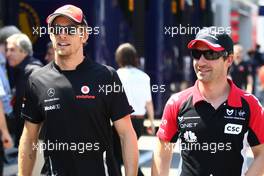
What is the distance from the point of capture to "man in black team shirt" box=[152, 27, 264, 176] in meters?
4.84

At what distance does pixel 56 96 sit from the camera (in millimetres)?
4957

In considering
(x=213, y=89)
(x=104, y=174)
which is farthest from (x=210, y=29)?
(x=104, y=174)

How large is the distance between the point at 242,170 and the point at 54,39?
4.63 feet

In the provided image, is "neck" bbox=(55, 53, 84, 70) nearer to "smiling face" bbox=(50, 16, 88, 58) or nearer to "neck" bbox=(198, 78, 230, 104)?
"smiling face" bbox=(50, 16, 88, 58)

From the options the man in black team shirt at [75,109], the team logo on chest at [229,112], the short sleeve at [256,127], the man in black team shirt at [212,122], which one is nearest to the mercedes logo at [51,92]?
the man in black team shirt at [75,109]

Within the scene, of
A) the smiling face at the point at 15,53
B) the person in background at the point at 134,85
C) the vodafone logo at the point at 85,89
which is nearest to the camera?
the vodafone logo at the point at 85,89

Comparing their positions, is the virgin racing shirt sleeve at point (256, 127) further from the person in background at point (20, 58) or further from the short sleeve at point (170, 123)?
the person in background at point (20, 58)

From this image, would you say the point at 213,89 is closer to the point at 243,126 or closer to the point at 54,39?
the point at 243,126

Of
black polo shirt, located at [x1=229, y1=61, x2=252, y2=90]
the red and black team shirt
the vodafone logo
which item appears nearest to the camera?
the red and black team shirt

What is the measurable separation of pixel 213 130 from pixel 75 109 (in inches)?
33.5

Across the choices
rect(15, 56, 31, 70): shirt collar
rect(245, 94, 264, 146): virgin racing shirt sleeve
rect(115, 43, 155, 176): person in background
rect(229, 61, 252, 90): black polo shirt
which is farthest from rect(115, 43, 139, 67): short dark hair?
rect(229, 61, 252, 90): black polo shirt

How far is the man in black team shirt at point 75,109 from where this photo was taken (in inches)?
194

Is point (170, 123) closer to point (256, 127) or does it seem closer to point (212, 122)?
point (212, 122)

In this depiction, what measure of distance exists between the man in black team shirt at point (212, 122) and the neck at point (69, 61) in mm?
632
